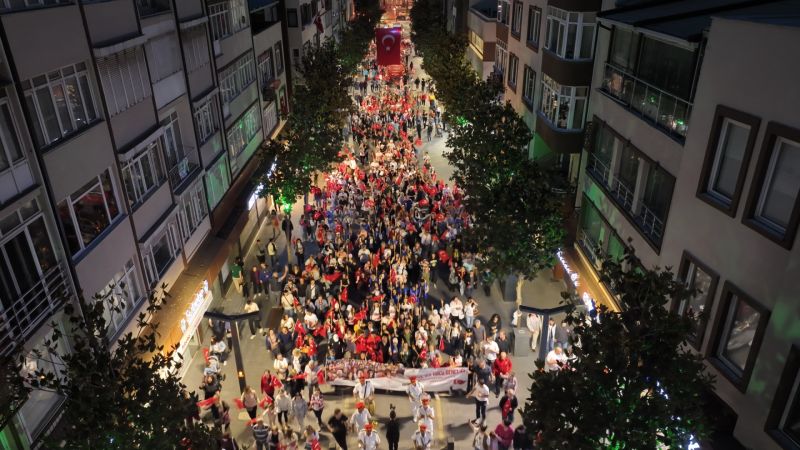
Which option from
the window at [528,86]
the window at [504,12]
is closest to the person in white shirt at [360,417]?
the window at [528,86]

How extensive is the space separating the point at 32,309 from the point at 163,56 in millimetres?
10611

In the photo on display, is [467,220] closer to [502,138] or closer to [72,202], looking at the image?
[502,138]

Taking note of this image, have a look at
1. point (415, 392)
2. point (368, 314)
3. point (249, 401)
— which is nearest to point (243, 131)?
point (368, 314)

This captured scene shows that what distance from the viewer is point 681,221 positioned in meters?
14.3

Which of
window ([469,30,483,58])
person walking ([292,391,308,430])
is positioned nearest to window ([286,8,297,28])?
window ([469,30,483,58])

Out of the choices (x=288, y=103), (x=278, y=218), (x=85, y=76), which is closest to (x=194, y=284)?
(x=85, y=76)

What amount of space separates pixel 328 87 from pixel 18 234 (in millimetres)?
27248

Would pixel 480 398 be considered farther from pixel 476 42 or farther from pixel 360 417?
pixel 476 42

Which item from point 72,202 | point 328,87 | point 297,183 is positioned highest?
point 72,202

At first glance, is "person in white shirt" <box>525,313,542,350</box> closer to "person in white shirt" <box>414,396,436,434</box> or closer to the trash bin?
the trash bin

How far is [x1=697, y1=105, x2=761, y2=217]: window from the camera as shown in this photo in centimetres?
1151

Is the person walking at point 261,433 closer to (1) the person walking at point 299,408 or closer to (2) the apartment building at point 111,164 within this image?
(1) the person walking at point 299,408

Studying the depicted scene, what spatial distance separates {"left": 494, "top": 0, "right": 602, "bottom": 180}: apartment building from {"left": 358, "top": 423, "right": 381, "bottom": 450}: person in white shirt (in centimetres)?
1370

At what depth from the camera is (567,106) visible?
22766mm
